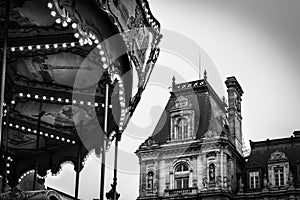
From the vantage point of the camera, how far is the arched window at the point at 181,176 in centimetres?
3631

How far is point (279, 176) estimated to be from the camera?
3525 centimetres

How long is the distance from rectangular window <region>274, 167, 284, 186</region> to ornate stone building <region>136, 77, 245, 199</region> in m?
2.75

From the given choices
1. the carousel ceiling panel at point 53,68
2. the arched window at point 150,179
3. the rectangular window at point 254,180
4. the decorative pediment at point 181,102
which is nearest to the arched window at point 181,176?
the arched window at point 150,179

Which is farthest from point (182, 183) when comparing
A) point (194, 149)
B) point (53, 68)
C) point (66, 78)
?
point (53, 68)

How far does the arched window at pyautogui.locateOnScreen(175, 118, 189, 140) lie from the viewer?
37.4 meters

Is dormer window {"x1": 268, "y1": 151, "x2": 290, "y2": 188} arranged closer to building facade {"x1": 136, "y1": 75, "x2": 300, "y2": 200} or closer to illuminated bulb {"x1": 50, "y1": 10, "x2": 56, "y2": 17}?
building facade {"x1": 136, "y1": 75, "x2": 300, "y2": 200}

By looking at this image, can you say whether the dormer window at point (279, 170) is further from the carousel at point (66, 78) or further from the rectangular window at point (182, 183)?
the carousel at point (66, 78)

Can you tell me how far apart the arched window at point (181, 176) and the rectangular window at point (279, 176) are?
5.37 m

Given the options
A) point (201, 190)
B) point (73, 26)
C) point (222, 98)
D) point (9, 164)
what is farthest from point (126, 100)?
point (222, 98)

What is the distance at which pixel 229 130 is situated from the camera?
128ft

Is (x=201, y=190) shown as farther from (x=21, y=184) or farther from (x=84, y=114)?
(x=84, y=114)

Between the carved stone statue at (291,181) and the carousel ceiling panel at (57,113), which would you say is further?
the carved stone statue at (291,181)

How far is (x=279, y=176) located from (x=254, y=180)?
5.58 ft

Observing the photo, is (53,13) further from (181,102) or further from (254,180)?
(181,102)
